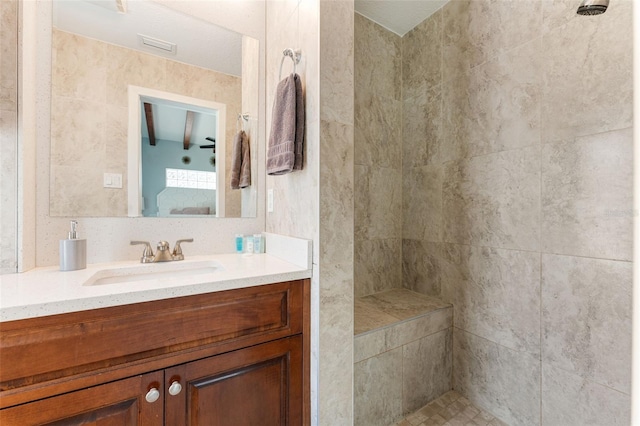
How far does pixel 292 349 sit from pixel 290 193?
675 mm

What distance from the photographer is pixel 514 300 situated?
1438 millimetres

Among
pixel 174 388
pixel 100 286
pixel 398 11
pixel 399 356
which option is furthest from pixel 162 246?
pixel 398 11

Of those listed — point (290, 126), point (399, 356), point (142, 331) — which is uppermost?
point (290, 126)

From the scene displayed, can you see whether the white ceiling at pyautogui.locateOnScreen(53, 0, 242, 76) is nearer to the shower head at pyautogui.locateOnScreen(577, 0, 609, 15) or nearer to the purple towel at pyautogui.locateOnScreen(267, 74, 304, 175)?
the purple towel at pyautogui.locateOnScreen(267, 74, 304, 175)

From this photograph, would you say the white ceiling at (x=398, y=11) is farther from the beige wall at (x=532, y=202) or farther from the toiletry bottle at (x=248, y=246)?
the toiletry bottle at (x=248, y=246)

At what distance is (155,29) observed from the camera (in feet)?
4.49

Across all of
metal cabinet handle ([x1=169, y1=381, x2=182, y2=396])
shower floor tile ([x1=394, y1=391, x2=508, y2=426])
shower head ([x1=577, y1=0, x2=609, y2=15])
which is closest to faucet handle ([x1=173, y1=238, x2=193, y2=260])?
metal cabinet handle ([x1=169, y1=381, x2=182, y2=396])

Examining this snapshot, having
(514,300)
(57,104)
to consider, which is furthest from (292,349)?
(57,104)

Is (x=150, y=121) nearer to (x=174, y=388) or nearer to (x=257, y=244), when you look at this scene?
(x=257, y=244)

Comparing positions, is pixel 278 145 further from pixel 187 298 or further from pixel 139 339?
pixel 139 339

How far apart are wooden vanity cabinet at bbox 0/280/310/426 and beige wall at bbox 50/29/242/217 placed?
701mm

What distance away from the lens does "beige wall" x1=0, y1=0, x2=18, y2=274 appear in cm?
99

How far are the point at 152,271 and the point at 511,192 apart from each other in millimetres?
1842

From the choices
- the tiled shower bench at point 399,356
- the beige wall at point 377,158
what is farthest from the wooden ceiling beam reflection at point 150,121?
the tiled shower bench at point 399,356
